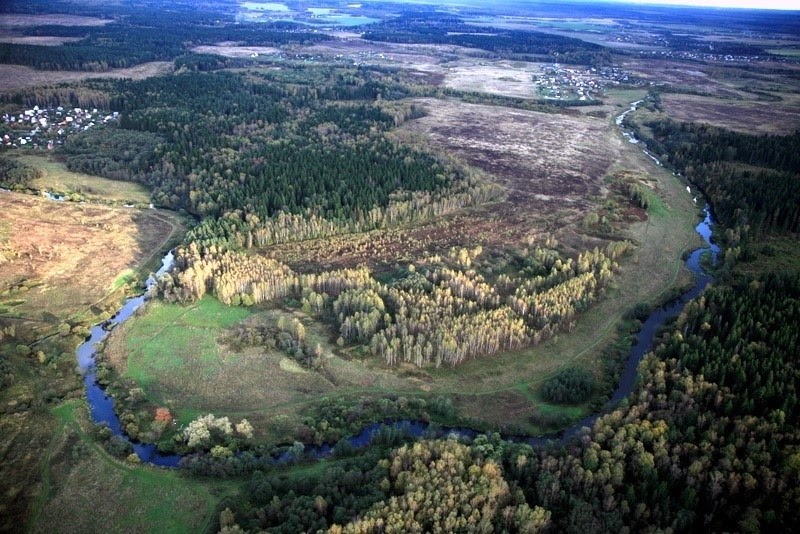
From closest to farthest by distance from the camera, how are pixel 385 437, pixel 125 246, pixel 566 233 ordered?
pixel 385 437
pixel 125 246
pixel 566 233

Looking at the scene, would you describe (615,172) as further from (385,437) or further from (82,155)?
(82,155)

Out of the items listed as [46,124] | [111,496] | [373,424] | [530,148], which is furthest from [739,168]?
[46,124]

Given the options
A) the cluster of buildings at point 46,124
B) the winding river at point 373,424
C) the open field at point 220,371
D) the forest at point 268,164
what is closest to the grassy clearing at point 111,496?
the winding river at point 373,424

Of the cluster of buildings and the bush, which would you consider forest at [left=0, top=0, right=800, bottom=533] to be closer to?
the bush

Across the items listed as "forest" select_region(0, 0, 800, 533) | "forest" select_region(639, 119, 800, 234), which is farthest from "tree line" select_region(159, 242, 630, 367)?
"forest" select_region(639, 119, 800, 234)

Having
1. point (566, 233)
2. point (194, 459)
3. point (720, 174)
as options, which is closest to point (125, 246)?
point (194, 459)

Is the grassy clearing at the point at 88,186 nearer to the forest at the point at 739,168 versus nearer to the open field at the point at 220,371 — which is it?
the open field at the point at 220,371
